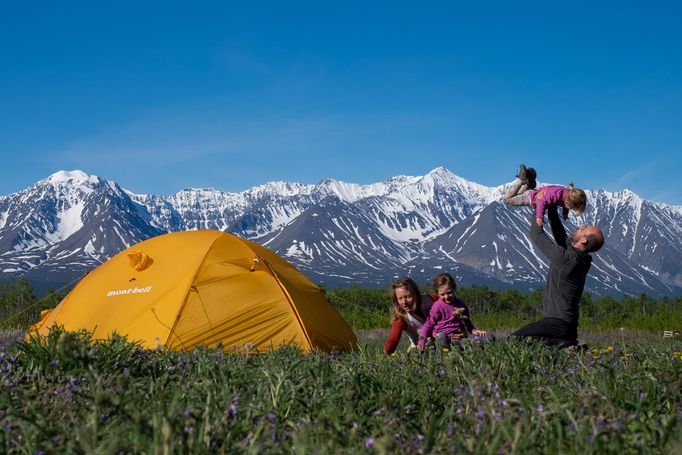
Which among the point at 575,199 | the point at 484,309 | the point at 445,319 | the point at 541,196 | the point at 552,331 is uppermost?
the point at 541,196

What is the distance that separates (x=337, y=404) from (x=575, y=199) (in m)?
6.11

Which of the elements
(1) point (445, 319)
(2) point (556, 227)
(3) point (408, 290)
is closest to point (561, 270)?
(2) point (556, 227)

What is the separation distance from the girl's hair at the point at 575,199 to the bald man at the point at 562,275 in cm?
34

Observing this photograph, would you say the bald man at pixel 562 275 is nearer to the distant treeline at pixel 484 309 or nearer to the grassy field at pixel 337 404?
the grassy field at pixel 337 404

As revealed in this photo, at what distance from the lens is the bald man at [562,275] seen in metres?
10.0

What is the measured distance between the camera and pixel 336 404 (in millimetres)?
4871

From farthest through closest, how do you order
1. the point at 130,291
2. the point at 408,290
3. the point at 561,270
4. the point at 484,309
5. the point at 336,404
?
the point at 484,309
the point at 130,291
the point at 408,290
the point at 561,270
the point at 336,404

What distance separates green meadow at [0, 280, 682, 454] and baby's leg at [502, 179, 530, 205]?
3.32 meters

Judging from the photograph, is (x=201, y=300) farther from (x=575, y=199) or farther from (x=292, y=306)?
(x=575, y=199)

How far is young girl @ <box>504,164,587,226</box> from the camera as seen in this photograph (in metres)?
9.71

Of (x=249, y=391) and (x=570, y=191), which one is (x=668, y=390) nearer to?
(x=249, y=391)

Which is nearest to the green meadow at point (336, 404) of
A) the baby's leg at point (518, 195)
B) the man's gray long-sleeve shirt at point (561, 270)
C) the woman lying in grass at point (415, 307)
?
the man's gray long-sleeve shirt at point (561, 270)

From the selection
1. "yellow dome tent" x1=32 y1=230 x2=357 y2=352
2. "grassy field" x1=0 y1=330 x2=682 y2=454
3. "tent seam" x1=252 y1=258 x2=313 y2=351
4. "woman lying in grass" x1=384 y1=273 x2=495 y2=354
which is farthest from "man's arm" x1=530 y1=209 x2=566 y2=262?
"tent seam" x1=252 y1=258 x2=313 y2=351

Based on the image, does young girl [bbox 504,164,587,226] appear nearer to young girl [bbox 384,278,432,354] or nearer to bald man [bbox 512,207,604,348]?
bald man [bbox 512,207,604,348]
